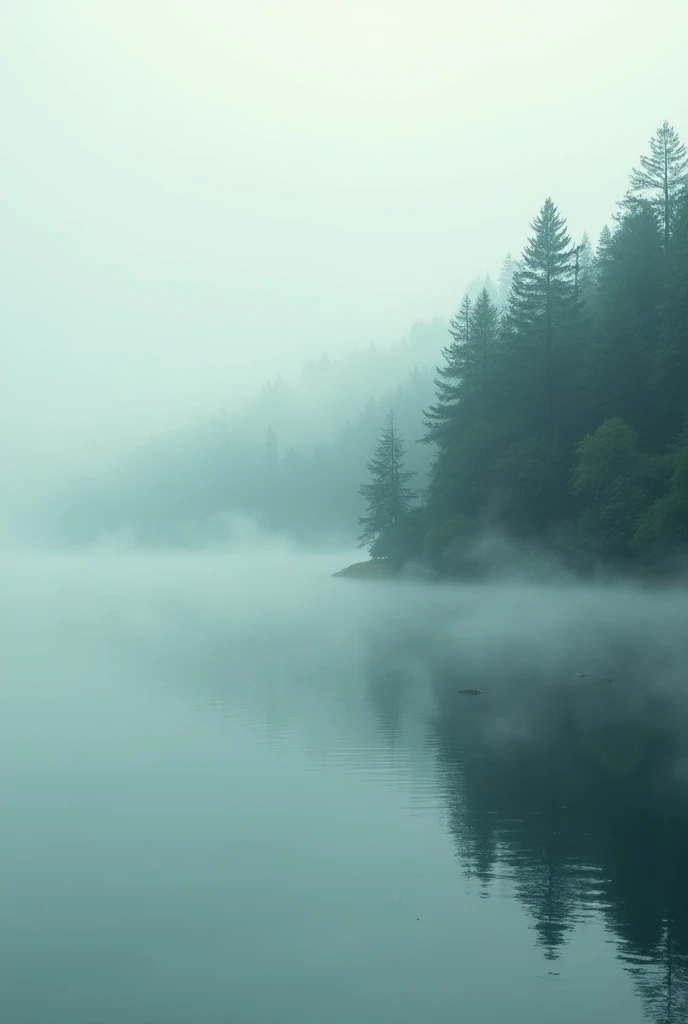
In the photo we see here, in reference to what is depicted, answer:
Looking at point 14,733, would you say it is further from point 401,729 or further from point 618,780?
point 618,780

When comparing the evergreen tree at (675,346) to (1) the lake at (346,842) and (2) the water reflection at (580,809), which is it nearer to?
(1) the lake at (346,842)

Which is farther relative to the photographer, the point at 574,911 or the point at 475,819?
the point at 475,819

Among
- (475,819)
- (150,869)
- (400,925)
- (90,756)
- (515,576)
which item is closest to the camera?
(400,925)

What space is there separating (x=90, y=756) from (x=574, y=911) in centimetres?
1398

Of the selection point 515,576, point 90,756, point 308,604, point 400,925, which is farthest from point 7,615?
point 400,925

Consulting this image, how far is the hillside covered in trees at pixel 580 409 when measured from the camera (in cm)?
6788

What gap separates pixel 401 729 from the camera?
2706 centimetres

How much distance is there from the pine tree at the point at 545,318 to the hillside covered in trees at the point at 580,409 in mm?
127

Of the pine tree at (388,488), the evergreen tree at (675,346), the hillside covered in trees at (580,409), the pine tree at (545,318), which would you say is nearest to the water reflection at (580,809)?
the hillside covered in trees at (580,409)

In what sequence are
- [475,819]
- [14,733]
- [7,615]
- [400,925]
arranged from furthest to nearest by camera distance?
[7,615], [14,733], [475,819], [400,925]

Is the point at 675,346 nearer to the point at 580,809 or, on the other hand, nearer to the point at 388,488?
the point at 388,488

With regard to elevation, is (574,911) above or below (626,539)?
below

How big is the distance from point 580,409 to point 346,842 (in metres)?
73.0

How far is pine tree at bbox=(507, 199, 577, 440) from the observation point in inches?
3374
